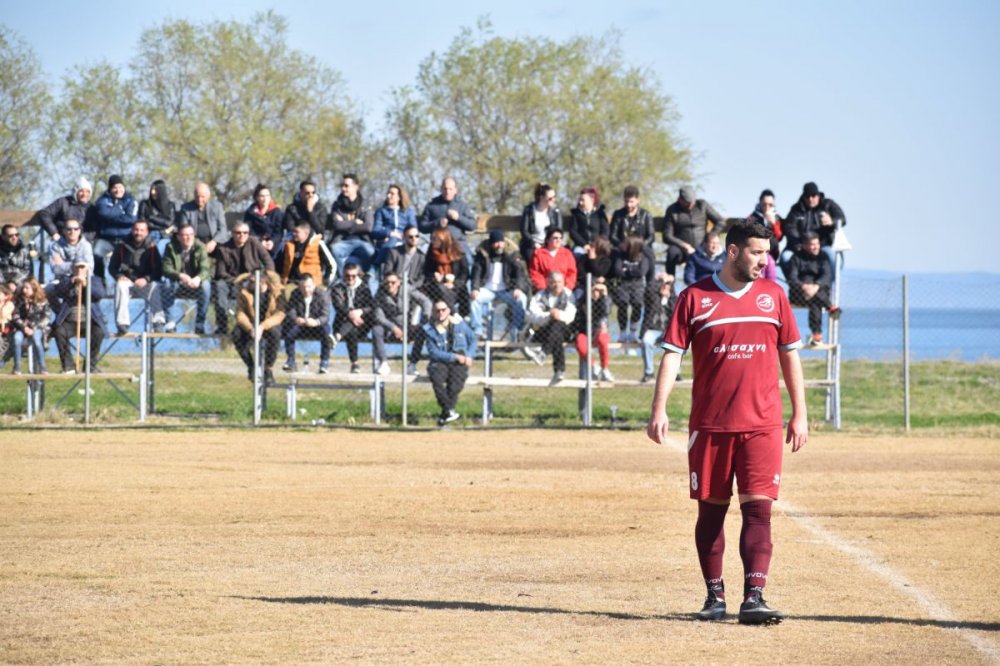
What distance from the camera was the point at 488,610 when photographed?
25.6 feet

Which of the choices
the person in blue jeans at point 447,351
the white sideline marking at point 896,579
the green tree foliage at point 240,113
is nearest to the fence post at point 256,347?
the person in blue jeans at point 447,351

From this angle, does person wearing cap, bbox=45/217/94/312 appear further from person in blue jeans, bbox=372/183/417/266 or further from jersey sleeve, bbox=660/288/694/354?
jersey sleeve, bbox=660/288/694/354

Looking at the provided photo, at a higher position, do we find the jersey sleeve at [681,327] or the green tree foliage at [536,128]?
the green tree foliage at [536,128]

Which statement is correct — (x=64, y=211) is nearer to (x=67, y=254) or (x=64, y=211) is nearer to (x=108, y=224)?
(x=108, y=224)

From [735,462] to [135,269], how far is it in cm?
1419

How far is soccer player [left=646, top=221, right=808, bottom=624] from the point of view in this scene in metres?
7.43

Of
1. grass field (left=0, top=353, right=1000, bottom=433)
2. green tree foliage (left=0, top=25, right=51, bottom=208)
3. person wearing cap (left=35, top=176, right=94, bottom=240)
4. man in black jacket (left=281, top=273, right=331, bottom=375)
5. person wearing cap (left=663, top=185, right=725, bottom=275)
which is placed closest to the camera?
man in black jacket (left=281, top=273, right=331, bottom=375)

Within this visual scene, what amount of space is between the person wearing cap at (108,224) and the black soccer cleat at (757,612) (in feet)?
49.0

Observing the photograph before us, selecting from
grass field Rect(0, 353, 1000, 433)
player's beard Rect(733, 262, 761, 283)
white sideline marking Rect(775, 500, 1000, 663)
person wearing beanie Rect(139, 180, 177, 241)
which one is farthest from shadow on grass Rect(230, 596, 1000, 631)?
person wearing beanie Rect(139, 180, 177, 241)

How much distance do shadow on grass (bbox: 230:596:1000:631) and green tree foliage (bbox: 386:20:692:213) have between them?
36100 mm

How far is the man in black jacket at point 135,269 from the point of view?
797 inches

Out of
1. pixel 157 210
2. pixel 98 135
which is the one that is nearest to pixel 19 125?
pixel 98 135

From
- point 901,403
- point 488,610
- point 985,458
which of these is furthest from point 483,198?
point 488,610

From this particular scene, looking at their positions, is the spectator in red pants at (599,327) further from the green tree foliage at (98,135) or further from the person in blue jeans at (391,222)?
the green tree foliage at (98,135)
